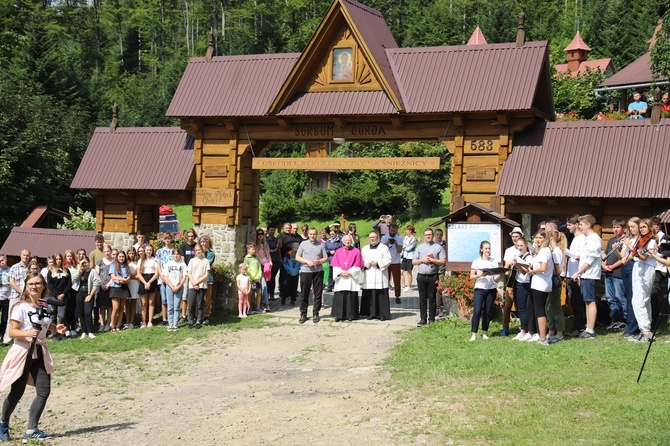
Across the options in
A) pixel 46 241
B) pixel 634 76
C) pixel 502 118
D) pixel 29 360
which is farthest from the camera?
pixel 634 76

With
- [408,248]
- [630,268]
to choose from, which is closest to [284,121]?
[408,248]

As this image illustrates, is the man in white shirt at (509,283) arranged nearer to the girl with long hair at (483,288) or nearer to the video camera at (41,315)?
the girl with long hair at (483,288)

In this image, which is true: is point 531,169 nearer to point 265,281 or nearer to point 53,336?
point 265,281

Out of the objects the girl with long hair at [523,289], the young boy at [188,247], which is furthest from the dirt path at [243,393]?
the young boy at [188,247]

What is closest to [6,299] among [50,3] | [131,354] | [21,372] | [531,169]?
[131,354]

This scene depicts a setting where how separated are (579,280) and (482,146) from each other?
172 inches

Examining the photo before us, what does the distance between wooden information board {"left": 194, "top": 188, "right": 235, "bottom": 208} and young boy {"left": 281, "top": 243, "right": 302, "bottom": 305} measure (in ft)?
5.94

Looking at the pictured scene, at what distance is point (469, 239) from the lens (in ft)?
50.9

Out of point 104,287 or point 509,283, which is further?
point 104,287

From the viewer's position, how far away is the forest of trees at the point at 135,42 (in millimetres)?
32094

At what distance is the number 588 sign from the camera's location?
17016 mm

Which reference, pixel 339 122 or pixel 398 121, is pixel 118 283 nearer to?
pixel 339 122

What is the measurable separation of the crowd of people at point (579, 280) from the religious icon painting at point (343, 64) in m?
5.84

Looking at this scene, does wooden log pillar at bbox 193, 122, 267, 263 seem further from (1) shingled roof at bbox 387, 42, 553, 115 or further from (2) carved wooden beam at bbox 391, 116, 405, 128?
(1) shingled roof at bbox 387, 42, 553, 115
